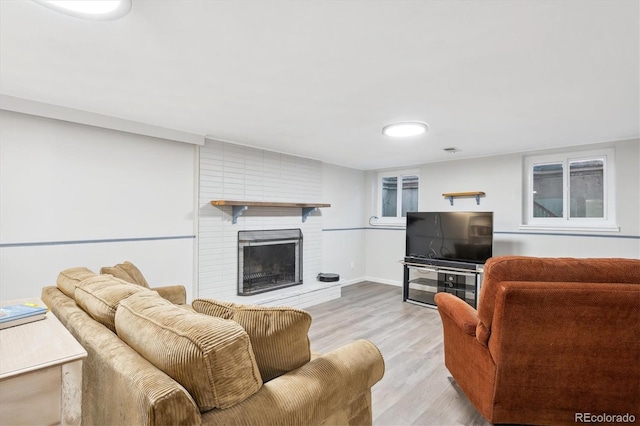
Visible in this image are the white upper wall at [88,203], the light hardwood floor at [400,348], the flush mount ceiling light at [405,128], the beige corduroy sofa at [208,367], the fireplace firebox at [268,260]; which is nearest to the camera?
the beige corduroy sofa at [208,367]

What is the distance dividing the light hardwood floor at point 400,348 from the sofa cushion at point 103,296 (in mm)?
1593

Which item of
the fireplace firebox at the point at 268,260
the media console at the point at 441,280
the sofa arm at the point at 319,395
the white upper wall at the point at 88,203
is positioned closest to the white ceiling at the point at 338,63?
the white upper wall at the point at 88,203

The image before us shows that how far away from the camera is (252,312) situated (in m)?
1.24

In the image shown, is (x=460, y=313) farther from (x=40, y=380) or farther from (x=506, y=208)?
(x=506, y=208)

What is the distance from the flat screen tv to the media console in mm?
123

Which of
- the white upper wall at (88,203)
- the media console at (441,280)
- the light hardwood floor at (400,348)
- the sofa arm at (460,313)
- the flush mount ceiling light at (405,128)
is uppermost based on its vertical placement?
the flush mount ceiling light at (405,128)

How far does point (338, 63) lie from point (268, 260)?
3120mm

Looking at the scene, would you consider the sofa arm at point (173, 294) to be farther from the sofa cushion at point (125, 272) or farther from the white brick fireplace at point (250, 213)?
the white brick fireplace at point (250, 213)

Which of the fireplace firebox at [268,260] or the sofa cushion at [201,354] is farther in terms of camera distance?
the fireplace firebox at [268,260]

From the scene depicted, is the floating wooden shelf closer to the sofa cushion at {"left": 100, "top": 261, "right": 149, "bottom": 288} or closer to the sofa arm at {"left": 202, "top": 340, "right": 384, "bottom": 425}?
the sofa arm at {"left": 202, "top": 340, "right": 384, "bottom": 425}

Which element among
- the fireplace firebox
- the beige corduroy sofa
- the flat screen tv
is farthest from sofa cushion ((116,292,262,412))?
the flat screen tv

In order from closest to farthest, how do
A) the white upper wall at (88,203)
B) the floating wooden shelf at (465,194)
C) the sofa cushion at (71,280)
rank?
the sofa cushion at (71,280)
the white upper wall at (88,203)
the floating wooden shelf at (465,194)

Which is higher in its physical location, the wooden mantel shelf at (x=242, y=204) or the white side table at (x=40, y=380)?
the wooden mantel shelf at (x=242, y=204)

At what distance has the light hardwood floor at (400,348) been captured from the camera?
2088 millimetres
